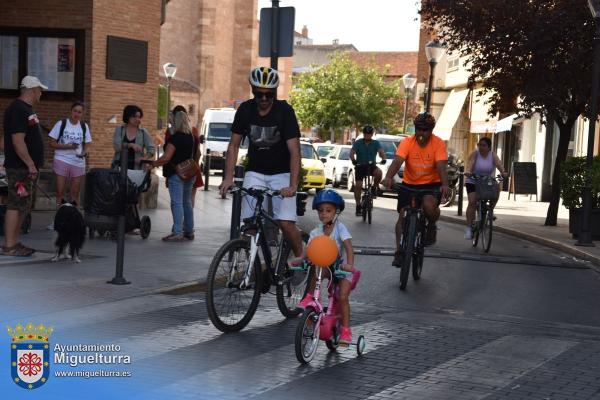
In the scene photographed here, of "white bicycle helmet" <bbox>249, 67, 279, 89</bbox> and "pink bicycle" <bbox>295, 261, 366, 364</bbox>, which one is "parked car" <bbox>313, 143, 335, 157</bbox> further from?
"pink bicycle" <bbox>295, 261, 366, 364</bbox>

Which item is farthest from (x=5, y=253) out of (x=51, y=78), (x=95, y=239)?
(x=51, y=78)

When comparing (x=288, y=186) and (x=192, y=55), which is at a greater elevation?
(x=192, y=55)

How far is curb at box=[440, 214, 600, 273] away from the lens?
629 inches

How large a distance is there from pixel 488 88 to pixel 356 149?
126 inches

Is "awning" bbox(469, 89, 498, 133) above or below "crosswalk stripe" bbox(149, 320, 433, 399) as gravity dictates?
above

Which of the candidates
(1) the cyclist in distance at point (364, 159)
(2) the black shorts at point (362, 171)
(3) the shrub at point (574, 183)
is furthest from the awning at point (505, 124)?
(3) the shrub at point (574, 183)

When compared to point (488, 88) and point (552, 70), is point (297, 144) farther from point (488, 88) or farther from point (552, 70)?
point (488, 88)

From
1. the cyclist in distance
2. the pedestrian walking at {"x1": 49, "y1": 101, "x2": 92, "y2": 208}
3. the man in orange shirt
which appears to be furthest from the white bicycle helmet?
the cyclist in distance

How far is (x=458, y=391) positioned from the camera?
22.4ft

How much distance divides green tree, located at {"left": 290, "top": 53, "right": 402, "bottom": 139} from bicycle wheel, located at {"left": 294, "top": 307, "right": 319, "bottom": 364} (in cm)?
7158

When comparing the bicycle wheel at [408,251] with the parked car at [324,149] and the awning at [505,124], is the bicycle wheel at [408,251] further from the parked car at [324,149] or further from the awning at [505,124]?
the parked car at [324,149]

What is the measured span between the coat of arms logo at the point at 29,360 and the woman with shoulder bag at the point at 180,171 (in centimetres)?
756

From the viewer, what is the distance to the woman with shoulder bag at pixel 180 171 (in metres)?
14.9

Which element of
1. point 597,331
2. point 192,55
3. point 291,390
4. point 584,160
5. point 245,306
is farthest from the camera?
point 192,55
